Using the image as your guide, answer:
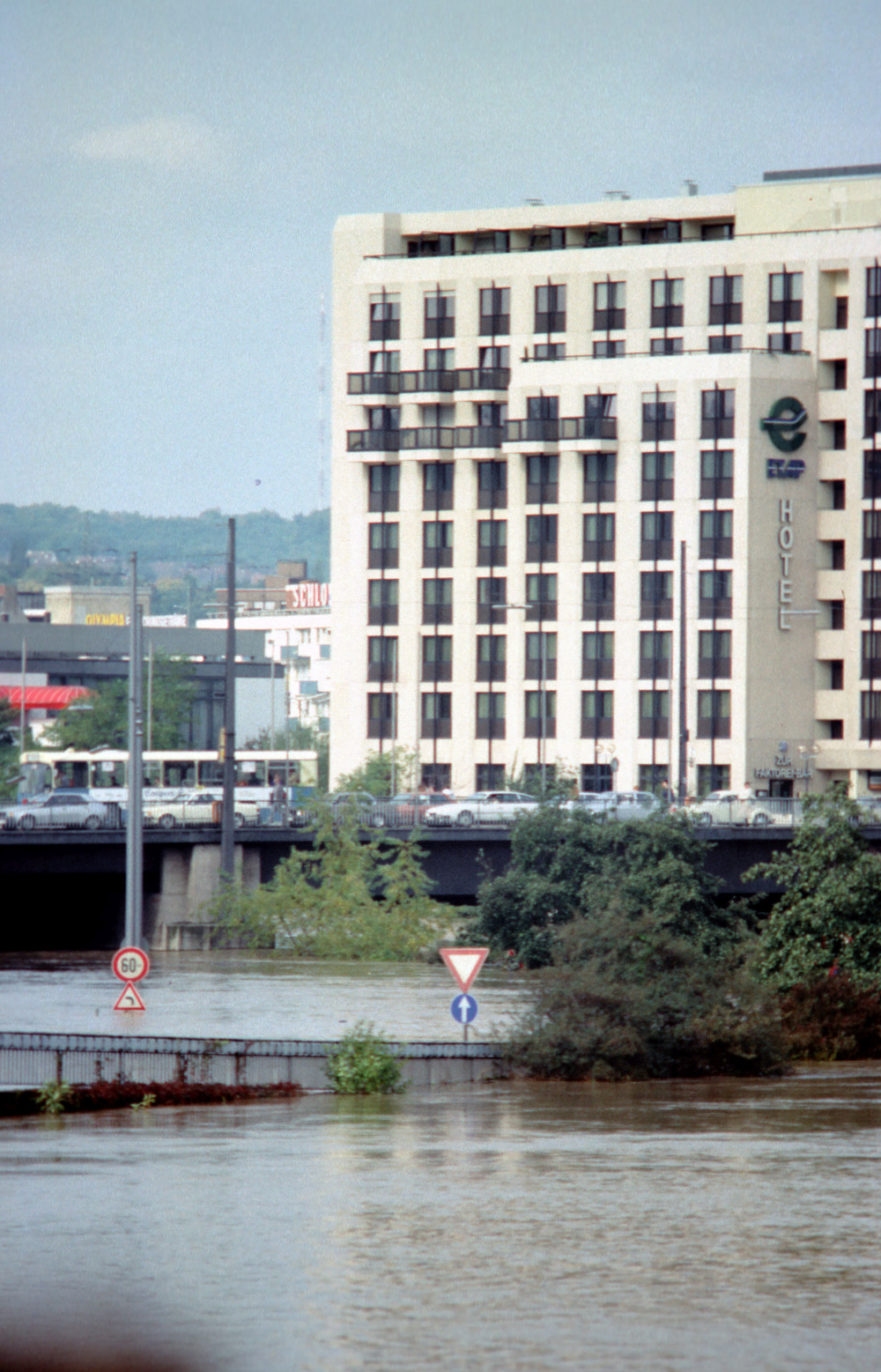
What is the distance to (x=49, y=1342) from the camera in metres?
15.1

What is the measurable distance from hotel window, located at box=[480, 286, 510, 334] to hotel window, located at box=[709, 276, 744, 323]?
1121 centimetres

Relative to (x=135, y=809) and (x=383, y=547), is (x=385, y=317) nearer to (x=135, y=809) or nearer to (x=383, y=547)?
(x=383, y=547)

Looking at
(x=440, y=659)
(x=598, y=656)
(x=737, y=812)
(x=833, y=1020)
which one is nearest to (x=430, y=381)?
(x=440, y=659)

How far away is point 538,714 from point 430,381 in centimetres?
1875

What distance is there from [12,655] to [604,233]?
7494cm

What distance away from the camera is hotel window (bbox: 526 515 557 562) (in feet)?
363

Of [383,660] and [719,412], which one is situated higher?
[719,412]

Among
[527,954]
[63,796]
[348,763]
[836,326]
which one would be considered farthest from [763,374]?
[527,954]

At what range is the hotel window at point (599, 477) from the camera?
109 meters

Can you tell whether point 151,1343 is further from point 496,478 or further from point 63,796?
point 496,478

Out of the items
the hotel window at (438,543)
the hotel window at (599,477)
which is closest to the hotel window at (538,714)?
the hotel window at (438,543)

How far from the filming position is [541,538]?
111 meters

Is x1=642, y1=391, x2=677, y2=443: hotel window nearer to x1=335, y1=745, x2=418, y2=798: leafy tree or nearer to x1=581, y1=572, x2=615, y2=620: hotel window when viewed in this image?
x1=581, y1=572, x2=615, y2=620: hotel window

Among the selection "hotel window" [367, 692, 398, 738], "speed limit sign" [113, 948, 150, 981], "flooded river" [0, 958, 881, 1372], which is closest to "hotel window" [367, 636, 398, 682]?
"hotel window" [367, 692, 398, 738]
